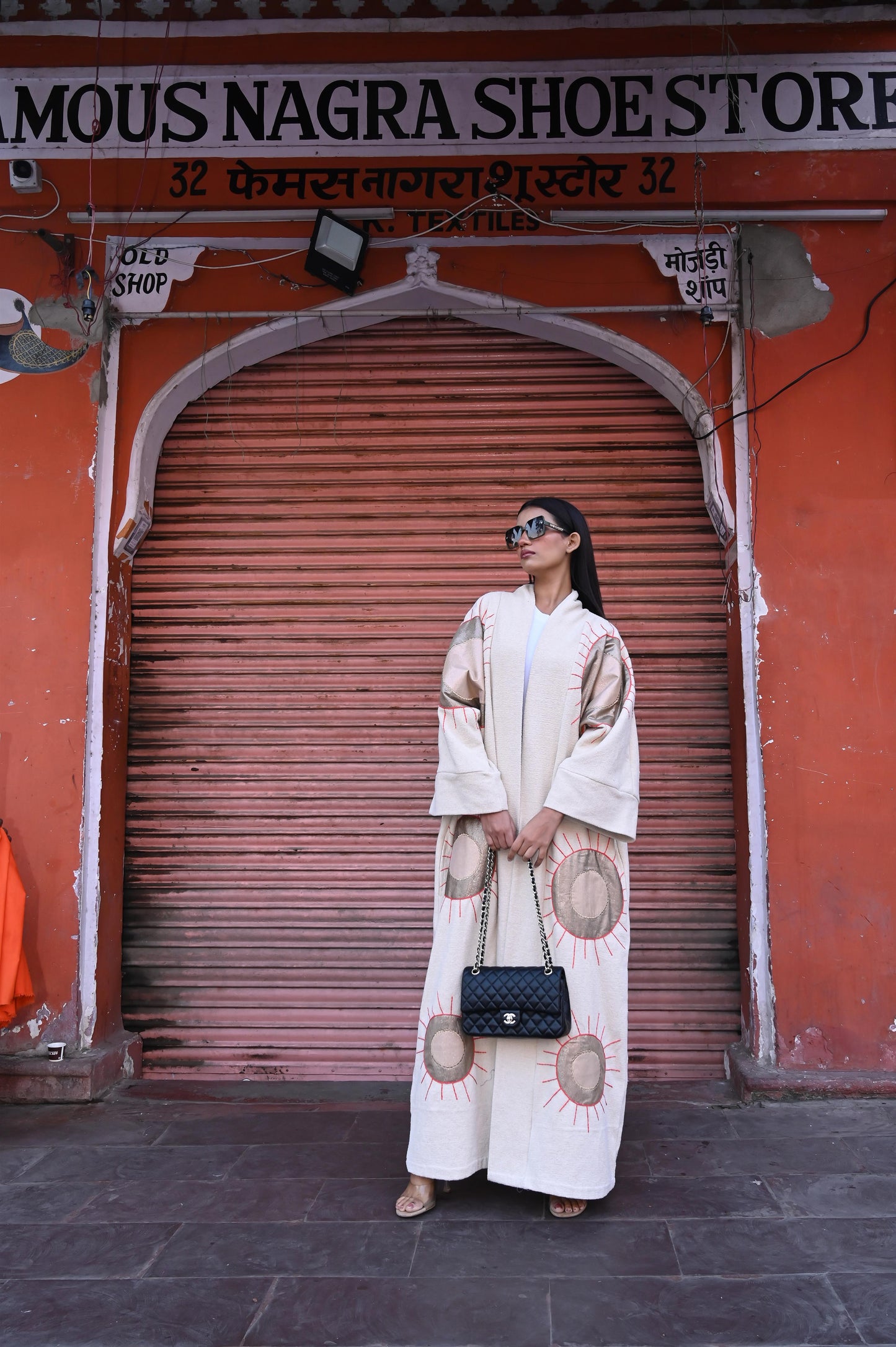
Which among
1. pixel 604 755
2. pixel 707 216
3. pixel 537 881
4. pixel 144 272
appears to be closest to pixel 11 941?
pixel 537 881

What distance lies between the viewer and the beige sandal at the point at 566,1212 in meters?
2.94

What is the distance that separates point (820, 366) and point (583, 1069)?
10.4ft

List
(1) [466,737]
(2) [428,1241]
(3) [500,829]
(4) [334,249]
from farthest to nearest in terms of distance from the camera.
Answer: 1. (4) [334,249]
2. (1) [466,737]
3. (3) [500,829]
4. (2) [428,1241]

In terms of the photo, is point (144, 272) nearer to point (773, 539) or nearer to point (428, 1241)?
point (773, 539)

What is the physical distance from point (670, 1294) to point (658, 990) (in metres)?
2.02

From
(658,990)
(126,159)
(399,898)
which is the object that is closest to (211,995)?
(399,898)

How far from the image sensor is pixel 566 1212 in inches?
116

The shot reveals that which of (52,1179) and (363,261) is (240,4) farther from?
(52,1179)

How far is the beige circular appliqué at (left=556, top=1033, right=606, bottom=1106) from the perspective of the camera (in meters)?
2.96

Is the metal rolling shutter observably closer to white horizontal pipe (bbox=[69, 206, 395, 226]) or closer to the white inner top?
white horizontal pipe (bbox=[69, 206, 395, 226])

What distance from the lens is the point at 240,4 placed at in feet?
15.6

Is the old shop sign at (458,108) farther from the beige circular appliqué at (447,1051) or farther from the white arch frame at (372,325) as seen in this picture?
the beige circular appliqué at (447,1051)

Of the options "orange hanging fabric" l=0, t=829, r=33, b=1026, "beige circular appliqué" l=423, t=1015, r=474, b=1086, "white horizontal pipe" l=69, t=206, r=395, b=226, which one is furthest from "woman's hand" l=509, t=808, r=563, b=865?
Answer: "white horizontal pipe" l=69, t=206, r=395, b=226

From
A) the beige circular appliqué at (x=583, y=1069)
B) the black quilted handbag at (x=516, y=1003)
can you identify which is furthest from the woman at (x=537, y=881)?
the black quilted handbag at (x=516, y=1003)
